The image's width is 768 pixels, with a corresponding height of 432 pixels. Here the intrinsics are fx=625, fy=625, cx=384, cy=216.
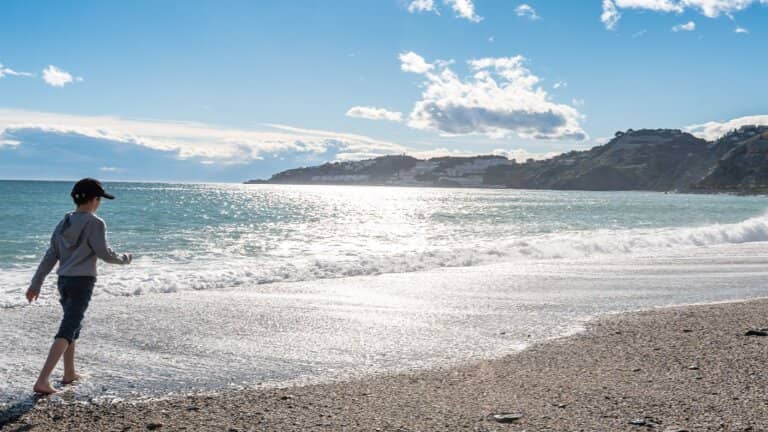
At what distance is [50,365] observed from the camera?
5.76 m

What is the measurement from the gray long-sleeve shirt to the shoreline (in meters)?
1.24

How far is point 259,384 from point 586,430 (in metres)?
3.17

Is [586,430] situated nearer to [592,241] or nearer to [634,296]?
[634,296]

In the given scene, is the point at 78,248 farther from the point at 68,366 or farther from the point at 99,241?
the point at 68,366

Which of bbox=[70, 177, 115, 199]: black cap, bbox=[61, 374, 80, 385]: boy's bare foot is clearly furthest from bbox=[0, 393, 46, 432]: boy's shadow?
bbox=[70, 177, 115, 199]: black cap

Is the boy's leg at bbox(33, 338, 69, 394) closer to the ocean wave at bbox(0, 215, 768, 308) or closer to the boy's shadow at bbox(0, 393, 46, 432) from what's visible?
the boy's shadow at bbox(0, 393, 46, 432)

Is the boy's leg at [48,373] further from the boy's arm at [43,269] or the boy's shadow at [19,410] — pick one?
the boy's arm at [43,269]

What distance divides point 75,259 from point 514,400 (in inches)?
168

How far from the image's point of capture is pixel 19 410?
534cm

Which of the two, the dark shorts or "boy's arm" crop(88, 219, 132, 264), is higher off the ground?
"boy's arm" crop(88, 219, 132, 264)

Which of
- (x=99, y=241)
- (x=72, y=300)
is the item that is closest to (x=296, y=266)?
(x=72, y=300)

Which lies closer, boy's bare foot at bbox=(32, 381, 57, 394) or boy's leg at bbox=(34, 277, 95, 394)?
boy's bare foot at bbox=(32, 381, 57, 394)

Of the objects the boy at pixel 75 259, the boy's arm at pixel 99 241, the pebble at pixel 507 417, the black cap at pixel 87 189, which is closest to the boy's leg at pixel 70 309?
the boy at pixel 75 259

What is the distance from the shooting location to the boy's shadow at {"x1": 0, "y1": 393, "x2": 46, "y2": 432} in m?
5.05
